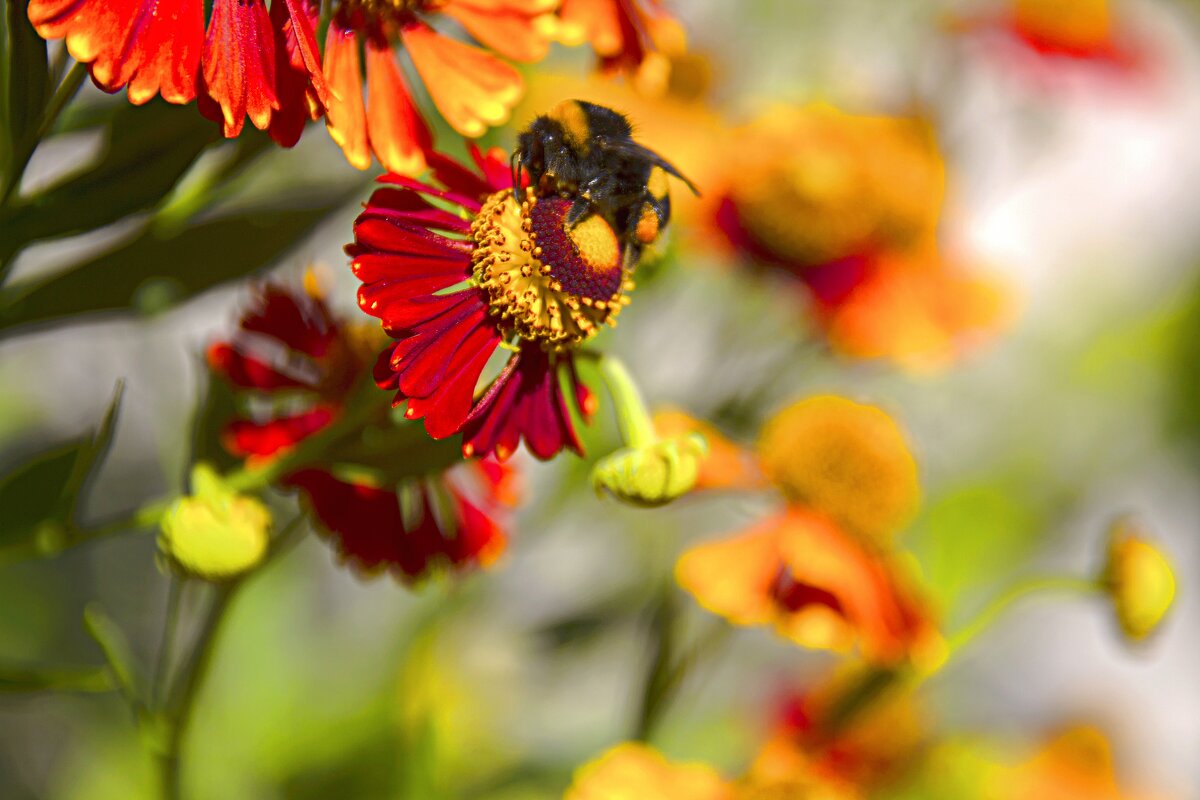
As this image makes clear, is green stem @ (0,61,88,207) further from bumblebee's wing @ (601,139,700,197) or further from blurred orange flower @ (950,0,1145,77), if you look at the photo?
blurred orange flower @ (950,0,1145,77)

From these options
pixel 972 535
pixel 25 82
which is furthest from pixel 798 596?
pixel 972 535

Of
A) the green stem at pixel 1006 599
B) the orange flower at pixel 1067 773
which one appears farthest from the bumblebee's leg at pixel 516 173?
the orange flower at pixel 1067 773

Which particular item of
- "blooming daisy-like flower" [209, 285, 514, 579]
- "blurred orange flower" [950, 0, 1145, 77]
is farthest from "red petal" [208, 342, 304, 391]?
"blurred orange flower" [950, 0, 1145, 77]

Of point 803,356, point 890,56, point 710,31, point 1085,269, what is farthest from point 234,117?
point 1085,269

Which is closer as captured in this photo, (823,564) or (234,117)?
(234,117)

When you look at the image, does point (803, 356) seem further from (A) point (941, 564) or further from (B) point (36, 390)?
(B) point (36, 390)

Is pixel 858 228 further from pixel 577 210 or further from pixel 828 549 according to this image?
pixel 577 210
